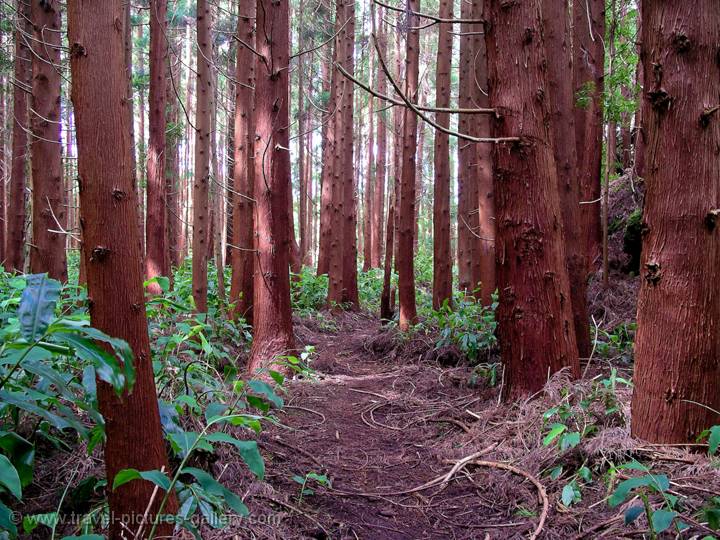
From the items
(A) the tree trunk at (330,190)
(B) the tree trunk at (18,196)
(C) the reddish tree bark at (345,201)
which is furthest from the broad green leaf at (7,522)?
(A) the tree trunk at (330,190)

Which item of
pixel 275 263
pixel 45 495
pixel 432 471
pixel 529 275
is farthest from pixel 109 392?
pixel 275 263

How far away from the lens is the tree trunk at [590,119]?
24.7 feet

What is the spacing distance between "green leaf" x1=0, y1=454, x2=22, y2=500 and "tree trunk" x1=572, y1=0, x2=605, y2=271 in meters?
7.25

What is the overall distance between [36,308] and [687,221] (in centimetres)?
291

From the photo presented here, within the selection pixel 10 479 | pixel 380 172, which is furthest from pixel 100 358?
pixel 380 172

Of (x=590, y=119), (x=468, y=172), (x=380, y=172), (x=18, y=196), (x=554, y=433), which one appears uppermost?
(x=380, y=172)

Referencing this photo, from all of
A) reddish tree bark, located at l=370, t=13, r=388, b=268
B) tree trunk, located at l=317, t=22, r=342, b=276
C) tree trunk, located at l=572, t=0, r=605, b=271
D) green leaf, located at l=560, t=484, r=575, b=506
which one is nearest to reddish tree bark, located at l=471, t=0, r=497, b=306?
tree trunk, located at l=572, t=0, r=605, b=271

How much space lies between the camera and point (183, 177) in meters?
32.1

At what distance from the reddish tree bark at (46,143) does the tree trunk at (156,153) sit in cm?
156

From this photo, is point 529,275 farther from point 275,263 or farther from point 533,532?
point 275,263

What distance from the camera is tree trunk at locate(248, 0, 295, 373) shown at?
18.8 ft

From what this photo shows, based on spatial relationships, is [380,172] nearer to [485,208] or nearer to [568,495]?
[485,208]

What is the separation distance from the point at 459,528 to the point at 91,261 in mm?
2184

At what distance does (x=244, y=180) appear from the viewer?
351 inches
